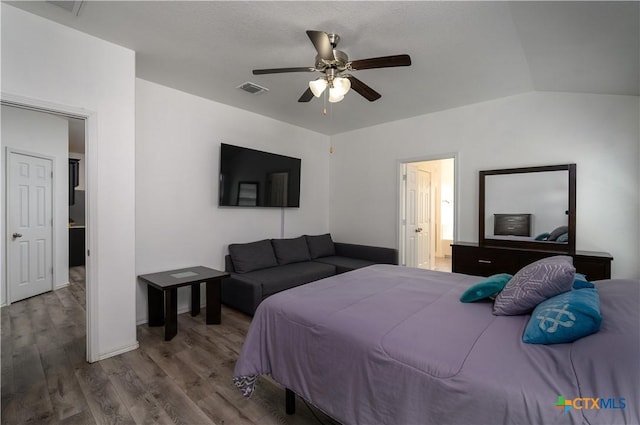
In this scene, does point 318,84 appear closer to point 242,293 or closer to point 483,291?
point 483,291

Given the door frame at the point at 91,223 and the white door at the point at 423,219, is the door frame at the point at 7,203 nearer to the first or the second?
the door frame at the point at 91,223

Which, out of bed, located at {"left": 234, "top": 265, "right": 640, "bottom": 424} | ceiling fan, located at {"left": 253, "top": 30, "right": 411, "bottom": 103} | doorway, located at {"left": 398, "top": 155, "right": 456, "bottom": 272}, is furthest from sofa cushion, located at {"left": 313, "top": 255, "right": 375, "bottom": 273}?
ceiling fan, located at {"left": 253, "top": 30, "right": 411, "bottom": 103}

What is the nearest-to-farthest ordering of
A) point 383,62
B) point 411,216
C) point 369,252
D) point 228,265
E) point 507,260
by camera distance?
point 383,62, point 507,260, point 228,265, point 369,252, point 411,216

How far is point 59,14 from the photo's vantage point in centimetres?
212

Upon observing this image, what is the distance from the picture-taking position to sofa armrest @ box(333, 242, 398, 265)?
455 centimetres

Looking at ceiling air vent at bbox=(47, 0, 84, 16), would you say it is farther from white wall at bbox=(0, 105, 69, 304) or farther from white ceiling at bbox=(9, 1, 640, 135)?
white wall at bbox=(0, 105, 69, 304)

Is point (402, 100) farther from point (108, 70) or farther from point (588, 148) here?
point (108, 70)

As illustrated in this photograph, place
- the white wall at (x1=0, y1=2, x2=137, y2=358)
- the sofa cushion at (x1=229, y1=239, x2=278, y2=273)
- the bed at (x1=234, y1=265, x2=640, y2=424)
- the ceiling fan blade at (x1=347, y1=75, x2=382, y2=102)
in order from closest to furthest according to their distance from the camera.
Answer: the bed at (x1=234, y1=265, x2=640, y2=424)
the white wall at (x1=0, y1=2, x2=137, y2=358)
the ceiling fan blade at (x1=347, y1=75, x2=382, y2=102)
the sofa cushion at (x1=229, y1=239, x2=278, y2=273)

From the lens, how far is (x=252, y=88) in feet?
11.1

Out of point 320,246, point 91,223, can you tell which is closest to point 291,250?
point 320,246

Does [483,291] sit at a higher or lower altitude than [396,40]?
lower

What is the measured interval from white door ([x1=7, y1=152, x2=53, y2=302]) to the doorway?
4.82 metres

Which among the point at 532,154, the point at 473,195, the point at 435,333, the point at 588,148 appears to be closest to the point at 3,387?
the point at 435,333

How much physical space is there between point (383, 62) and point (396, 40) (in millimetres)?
490
